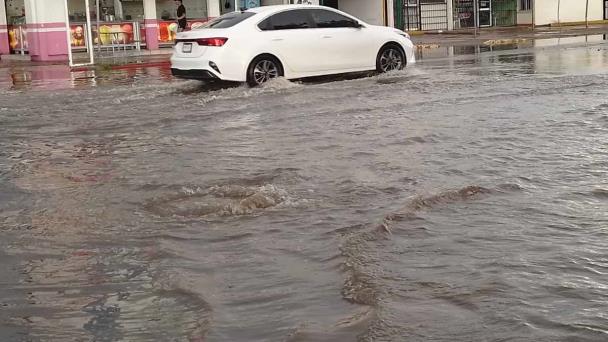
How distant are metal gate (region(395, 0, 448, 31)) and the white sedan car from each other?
2428cm

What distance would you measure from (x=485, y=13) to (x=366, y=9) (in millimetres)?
10027

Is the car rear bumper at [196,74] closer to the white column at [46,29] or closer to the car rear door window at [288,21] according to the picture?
the car rear door window at [288,21]

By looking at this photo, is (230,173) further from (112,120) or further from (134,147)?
(112,120)

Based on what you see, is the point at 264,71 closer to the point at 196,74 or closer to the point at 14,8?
the point at 196,74

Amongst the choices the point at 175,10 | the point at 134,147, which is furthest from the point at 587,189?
the point at 175,10

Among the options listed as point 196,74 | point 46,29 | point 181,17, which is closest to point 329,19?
point 196,74

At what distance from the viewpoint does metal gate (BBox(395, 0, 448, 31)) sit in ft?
129

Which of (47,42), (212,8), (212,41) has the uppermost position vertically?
(212,8)

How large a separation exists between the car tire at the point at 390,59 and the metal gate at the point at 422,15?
23.9 metres

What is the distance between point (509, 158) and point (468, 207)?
1.80 m

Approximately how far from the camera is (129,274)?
4.37 meters

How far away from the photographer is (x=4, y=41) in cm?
2720

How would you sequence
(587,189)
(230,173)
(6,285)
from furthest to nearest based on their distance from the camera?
1. (230,173)
2. (587,189)
3. (6,285)

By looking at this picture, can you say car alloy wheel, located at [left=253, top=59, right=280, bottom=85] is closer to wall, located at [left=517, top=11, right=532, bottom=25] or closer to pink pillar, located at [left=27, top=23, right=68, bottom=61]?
pink pillar, located at [left=27, top=23, right=68, bottom=61]
